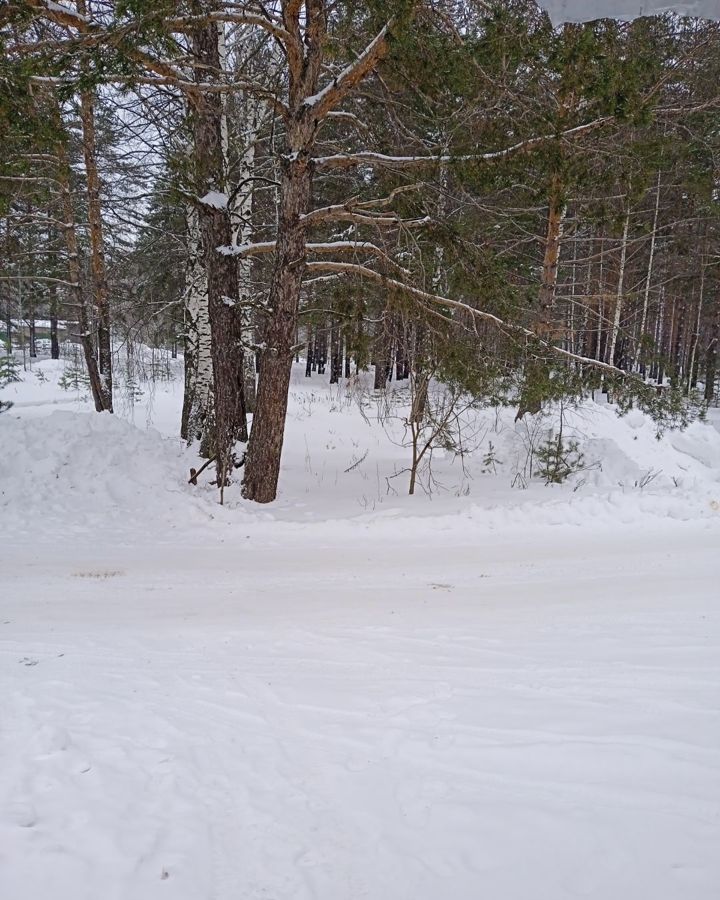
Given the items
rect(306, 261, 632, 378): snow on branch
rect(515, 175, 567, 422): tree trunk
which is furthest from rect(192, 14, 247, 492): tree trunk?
rect(515, 175, 567, 422): tree trunk

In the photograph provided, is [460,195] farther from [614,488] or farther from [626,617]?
[626,617]

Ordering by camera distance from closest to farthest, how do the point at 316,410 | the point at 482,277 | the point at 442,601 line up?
the point at 442,601 → the point at 482,277 → the point at 316,410

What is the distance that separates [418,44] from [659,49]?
148 inches

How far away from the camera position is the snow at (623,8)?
3.76 metres

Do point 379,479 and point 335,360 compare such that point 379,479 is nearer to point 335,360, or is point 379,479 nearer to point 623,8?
point 623,8

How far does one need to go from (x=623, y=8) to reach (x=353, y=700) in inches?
195

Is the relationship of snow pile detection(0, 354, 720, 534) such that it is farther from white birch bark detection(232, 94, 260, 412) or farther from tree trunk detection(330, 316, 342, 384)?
tree trunk detection(330, 316, 342, 384)

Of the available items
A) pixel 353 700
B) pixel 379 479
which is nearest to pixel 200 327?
pixel 379 479

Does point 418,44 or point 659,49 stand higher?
point 659,49

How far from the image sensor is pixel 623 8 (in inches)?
155

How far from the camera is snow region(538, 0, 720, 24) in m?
3.76

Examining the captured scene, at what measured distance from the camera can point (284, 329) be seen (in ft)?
24.4

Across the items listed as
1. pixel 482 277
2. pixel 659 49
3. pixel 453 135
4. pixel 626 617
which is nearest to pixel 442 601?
pixel 626 617

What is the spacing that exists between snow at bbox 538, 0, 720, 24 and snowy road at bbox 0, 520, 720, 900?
14.0 feet
